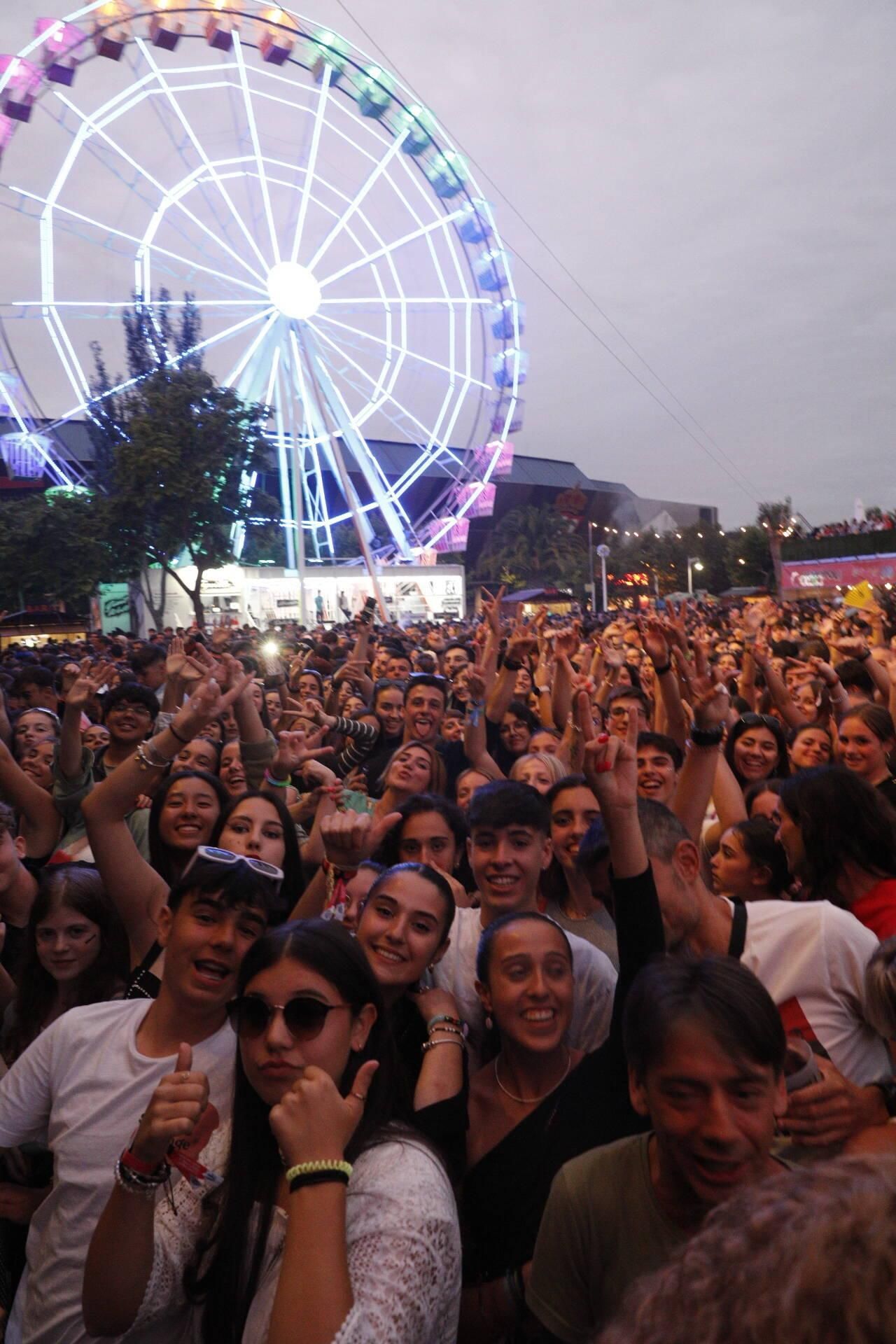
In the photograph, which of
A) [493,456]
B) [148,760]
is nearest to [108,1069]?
[148,760]

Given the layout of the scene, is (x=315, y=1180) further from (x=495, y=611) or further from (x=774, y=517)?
(x=774, y=517)

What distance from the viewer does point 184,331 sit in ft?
84.8

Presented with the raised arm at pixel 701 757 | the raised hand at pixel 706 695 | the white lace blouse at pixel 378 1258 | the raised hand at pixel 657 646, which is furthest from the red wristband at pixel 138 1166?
the raised hand at pixel 657 646

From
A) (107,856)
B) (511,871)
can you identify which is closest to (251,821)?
(107,856)

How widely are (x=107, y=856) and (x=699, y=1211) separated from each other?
1.92m

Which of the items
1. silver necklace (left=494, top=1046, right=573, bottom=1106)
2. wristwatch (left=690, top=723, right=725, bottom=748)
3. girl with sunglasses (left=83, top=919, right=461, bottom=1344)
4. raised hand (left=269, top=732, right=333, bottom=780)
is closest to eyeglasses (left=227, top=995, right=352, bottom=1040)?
girl with sunglasses (left=83, top=919, right=461, bottom=1344)

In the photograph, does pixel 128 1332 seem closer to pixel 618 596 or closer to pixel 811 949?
pixel 811 949

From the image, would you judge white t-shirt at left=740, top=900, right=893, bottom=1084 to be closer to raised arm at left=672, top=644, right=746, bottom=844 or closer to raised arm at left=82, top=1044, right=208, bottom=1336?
raised arm at left=672, top=644, right=746, bottom=844

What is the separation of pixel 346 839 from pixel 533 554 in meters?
59.0

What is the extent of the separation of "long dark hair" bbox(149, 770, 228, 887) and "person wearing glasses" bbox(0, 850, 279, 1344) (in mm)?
1265

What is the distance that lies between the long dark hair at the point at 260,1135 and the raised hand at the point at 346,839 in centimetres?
73

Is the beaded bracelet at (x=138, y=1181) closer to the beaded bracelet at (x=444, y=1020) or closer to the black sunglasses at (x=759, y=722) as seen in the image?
the beaded bracelet at (x=444, y=1020)

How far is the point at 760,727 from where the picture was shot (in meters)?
4.99

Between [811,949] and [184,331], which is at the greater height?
[184,331]
